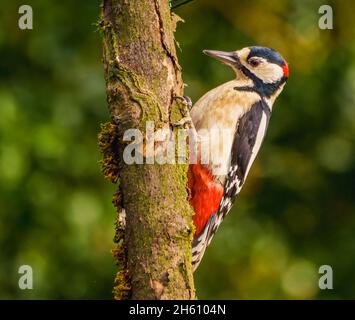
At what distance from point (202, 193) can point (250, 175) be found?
2743mm

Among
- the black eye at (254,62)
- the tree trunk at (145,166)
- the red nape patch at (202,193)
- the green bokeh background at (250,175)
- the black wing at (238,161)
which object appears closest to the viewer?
the tree trunk at (145,166)

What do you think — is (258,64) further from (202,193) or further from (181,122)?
(181,122)

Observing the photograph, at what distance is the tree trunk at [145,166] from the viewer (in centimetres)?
394

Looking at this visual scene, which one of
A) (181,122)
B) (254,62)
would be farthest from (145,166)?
(254,62)

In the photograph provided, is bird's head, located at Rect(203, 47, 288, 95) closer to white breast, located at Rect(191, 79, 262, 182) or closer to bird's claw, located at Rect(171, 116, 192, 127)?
white breast, located at Rect(191, 79, 262, 182)

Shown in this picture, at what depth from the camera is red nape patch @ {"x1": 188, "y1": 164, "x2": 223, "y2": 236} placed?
5.01m

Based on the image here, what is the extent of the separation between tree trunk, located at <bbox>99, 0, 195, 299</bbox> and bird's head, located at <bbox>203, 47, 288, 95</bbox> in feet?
3.94

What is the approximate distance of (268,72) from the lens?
547cm

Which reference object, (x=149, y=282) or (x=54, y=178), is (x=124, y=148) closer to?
(x=149, y=282)

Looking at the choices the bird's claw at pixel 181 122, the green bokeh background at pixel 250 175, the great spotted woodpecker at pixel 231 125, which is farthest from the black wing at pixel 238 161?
the green bokeh background at pixel 250 175

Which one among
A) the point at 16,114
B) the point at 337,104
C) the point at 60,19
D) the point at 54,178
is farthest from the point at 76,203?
the point at 337,104

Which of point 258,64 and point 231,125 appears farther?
point 258,64

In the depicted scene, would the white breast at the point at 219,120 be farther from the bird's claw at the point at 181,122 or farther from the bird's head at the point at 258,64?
the bird's claw at the point at 181,122

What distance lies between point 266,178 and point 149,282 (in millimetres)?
4049
